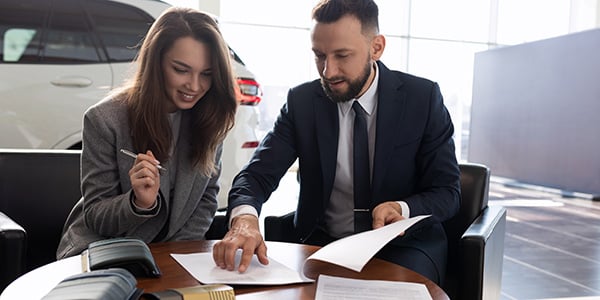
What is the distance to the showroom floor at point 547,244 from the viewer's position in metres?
3.16

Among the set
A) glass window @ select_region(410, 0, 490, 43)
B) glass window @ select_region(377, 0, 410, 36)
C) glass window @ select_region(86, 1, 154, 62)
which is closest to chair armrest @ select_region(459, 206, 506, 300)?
glass window @ select_region(86, 1, 154, 62)

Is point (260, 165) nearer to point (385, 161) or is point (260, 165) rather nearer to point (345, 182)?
point (345, 182)

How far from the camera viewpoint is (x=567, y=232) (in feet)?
15.9

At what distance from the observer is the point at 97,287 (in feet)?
2.75

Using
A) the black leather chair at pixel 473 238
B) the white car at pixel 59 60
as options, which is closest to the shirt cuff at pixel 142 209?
the black leather chair at pixel 473 238

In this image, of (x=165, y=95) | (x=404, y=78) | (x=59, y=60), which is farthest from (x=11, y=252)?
(x=59, y=60)

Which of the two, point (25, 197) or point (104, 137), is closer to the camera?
point (104, 137)

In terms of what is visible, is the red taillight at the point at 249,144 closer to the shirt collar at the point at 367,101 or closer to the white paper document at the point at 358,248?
the shirt collar at the point at 367,101

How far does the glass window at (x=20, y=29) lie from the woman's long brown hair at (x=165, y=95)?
1653 millimetres

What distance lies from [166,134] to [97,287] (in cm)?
90

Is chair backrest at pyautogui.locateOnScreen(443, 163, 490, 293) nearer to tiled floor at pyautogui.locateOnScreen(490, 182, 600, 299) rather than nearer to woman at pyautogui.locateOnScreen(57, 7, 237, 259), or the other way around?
woman at pyautogui.locateOnScreen(57, 7, 237, 259)

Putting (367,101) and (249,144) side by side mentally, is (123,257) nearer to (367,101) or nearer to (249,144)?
(367,101)

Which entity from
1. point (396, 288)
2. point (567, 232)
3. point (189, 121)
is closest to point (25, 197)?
point (189, 121)

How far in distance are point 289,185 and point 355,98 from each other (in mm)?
5653
